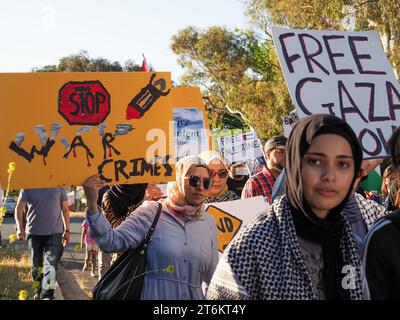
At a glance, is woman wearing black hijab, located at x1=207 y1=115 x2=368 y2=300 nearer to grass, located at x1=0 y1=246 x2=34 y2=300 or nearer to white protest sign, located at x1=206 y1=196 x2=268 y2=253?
white protest sign, located at x1=206 y1=196 x2=268 y2=253

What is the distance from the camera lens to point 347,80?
14.8ft

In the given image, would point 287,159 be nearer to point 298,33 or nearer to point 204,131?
point 298,33

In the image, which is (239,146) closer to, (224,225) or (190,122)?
(190,122)

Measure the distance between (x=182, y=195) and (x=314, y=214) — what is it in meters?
1.59

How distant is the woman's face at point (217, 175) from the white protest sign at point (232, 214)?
0.43 m

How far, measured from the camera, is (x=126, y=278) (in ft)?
11.9

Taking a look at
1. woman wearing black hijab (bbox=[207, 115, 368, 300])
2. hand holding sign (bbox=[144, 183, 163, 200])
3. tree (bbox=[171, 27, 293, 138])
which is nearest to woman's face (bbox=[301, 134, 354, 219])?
woman wearing black hijab (bbox=[207, 115, 368, 300])

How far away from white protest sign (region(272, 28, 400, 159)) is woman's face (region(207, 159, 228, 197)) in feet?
5.23

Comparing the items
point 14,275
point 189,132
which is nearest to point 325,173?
point 189,132

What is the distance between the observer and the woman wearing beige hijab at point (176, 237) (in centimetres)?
363

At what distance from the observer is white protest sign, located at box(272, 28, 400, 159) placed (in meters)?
4.31

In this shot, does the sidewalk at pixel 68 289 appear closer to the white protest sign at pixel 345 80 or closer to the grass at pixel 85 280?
the grass at pixel 85 280
